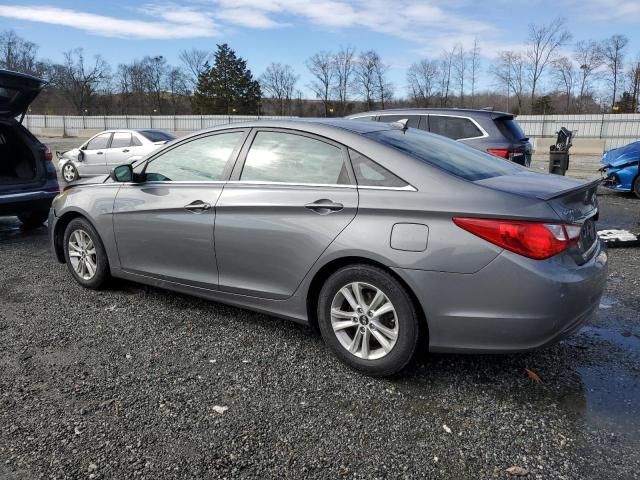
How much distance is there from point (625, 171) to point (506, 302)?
964cm

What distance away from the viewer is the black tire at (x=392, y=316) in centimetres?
293

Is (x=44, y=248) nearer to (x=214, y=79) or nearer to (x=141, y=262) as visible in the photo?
(x=141, y=262)

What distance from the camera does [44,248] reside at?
257 inches

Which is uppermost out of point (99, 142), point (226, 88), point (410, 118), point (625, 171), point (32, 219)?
point (226, 88)

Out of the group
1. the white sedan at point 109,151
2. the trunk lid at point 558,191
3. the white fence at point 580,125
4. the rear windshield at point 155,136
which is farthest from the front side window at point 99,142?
the trunk lid at point 558,191

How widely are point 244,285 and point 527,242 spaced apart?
186 cm

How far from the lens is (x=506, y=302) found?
2693 millimetres

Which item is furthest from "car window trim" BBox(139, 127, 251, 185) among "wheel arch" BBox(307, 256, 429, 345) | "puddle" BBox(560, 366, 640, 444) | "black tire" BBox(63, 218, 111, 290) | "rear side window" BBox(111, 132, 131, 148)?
"rear side window" BBox(111, 132, 131, 148)

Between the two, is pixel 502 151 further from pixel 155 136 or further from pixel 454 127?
pixel 155 136

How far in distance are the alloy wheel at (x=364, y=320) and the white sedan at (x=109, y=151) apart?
11.3m

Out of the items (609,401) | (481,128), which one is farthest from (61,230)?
(481,128)

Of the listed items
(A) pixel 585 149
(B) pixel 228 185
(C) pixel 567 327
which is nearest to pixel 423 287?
(C) pixel 567 327

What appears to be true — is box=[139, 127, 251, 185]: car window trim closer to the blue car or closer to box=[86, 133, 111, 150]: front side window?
the blue car

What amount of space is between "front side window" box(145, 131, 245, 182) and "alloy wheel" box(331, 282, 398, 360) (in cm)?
132
